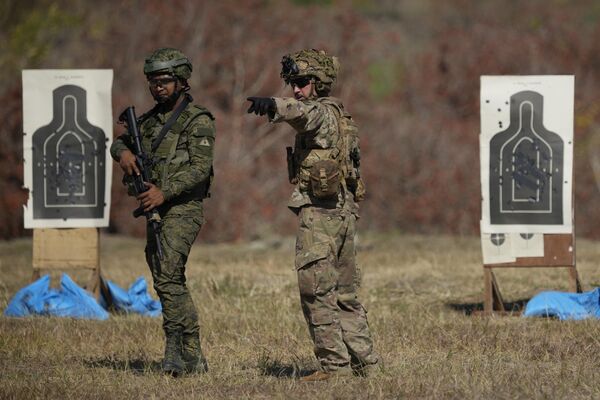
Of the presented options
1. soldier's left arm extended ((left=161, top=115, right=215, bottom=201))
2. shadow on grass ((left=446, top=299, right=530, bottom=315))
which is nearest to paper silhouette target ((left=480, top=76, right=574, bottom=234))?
shadow on grass ((left=446, top=299, right=530, bottom=315))

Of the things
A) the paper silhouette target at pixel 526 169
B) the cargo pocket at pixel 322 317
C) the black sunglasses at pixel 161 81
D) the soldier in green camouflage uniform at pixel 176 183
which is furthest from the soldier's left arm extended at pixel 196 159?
the paper silhouette target at pixel 526 169

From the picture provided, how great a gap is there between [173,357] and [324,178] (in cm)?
176

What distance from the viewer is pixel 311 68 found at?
8148mm

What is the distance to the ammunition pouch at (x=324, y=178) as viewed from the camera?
7.99 metres

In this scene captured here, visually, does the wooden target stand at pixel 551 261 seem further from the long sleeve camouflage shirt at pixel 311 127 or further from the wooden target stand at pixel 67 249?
the wooden target stand at pixel 67 249

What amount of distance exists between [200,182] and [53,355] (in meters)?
2.37

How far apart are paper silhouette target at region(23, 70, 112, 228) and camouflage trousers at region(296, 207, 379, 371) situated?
497cm

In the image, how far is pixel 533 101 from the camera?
38.6ft

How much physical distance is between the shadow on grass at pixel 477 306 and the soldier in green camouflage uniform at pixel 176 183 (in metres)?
4.21

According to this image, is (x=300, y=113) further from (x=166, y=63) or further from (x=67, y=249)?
(x=67, y=249)

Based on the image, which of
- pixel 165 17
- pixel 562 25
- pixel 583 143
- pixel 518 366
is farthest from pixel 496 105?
pixel 562 25

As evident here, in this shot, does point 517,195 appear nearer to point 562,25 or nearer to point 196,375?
point 196,375

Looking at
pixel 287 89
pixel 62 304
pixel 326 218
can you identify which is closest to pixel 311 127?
pixel 326 218

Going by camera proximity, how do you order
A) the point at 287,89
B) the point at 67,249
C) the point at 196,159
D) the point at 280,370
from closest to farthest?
the point at 196,159, the point at 280,370, the point at 67,249, the point at 287,89
